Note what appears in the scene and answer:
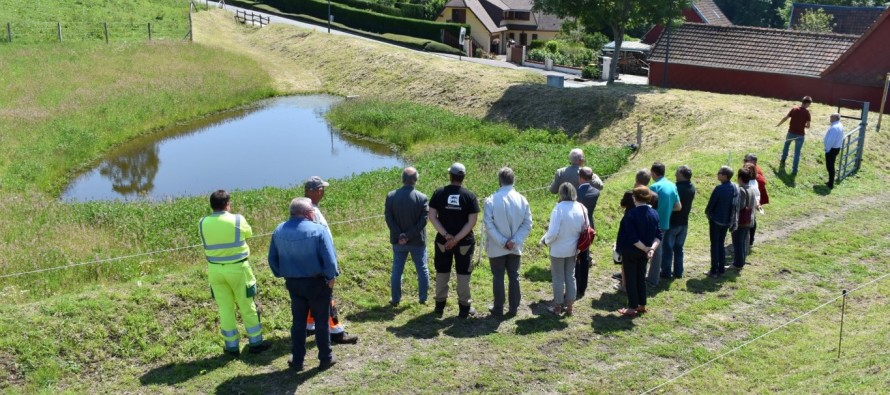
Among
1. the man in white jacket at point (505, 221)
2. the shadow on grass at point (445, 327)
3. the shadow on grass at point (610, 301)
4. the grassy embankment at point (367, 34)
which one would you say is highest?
the grassy embankment at point (367, 34)

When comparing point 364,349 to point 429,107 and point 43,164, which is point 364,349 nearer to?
point 43,164

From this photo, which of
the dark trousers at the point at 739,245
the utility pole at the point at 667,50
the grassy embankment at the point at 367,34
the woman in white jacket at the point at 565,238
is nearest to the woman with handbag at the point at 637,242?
the woman in white jacket at the point at 565,238

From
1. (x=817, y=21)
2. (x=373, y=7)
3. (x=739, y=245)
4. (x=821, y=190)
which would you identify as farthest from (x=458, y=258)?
(x=373, y=7)

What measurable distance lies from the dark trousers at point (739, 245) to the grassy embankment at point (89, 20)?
135 feet

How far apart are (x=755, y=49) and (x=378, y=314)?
27.5 metres

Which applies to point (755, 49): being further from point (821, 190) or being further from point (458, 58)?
point (458, 58)

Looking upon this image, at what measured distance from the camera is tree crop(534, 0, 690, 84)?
1281 inches

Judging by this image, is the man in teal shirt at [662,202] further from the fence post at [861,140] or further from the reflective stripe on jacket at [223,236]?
the fence post at [861,140]

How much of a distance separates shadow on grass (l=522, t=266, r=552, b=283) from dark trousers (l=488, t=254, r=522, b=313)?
1491 mm

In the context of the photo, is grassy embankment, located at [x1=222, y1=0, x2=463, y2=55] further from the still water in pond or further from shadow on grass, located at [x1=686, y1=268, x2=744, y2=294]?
shadow on grass, located at [x1=686, y1=268, x2=744, y2=294]

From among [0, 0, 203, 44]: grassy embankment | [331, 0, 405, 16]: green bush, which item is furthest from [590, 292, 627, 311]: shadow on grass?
[331, 0, 405, 16]: green bush

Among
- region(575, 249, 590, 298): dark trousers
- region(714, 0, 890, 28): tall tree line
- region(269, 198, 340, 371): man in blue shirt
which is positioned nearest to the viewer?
region(269, 198, 340, 371): man in blue shirt

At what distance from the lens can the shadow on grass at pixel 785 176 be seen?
1680 cm

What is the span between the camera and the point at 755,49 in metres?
32.3
